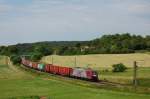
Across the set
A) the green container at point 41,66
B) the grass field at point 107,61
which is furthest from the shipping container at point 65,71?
the grass field at point 107,61

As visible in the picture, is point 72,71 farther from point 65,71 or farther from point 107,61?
point 107,61

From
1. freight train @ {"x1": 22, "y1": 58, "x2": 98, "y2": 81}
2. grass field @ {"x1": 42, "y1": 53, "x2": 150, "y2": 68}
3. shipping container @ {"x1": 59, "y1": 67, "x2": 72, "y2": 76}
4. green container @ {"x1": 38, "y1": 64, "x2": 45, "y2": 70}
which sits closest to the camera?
freight train @ {"x1": 22, "y1": 58, "x2": 98, "y2": 81}

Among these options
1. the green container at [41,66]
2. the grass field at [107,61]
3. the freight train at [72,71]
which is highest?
the grass field at [107,61]

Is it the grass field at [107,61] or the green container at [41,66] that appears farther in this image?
the grass field at [107,61]

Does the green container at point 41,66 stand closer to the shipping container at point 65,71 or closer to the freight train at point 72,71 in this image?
the freight train at point 72,71

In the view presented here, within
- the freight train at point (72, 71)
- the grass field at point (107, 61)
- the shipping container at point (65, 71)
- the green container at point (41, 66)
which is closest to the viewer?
the freight train at point (72, 71)

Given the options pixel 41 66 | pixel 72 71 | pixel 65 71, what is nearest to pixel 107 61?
pixel 41 66

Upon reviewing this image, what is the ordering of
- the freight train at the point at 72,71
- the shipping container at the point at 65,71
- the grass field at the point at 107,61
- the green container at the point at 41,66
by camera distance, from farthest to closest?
the grass field at the point at 107,61, the green container at the point at 41,66, the shipping container at the point at 65,71, the freight train at the point at 72,71

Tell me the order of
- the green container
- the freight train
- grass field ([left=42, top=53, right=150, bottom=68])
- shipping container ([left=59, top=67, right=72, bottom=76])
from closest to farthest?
the freight train, shipping container ([left=59, top=67, right=72, bottom=76]), the green container, grass field ([left=42, top=53, right=150, bottom=68])

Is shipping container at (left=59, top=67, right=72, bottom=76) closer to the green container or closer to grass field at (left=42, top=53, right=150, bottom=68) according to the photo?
the green container

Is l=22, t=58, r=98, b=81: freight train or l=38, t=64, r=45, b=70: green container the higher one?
l=38, t=64, r=45, b=70: green container

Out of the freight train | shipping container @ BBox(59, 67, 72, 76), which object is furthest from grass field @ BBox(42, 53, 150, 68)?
shipping container @ BBox(59, 67, 72, 76)

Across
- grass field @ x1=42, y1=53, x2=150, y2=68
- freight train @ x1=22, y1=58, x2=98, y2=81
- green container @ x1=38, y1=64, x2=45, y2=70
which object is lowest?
freight train @ x1=22, y1=58, x2=98, y2=81

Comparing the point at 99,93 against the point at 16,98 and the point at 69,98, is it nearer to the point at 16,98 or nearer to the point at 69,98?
the point at 69,98
